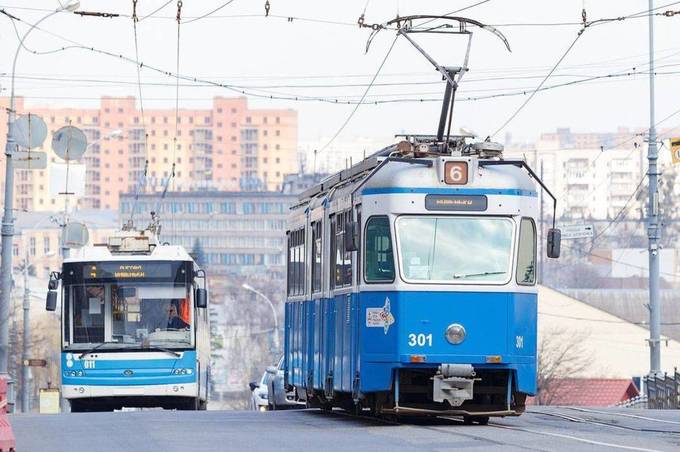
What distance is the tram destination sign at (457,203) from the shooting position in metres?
19.8

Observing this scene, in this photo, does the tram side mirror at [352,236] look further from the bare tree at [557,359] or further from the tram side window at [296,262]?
the bare tree at [557,359]

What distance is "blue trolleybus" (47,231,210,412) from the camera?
30.3m

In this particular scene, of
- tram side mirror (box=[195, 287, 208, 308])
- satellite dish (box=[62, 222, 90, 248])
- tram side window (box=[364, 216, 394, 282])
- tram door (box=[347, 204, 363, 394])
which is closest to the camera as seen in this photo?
tram side window (box=[364, 216, 394, 282])

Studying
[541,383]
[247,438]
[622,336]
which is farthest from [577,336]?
[247,438]

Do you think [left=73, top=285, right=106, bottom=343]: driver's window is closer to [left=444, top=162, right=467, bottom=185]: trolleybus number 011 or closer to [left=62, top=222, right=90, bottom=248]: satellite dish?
[left=444, top=162, right=467, bottom=185]: trolleybus number 011

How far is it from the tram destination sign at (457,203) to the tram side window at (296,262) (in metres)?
5.10

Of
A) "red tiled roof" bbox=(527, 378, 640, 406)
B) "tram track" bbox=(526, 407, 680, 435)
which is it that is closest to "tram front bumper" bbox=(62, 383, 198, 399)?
"tram track" bbox=(526, 407, 680, 435)

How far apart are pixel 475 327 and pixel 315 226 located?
4.45 metres

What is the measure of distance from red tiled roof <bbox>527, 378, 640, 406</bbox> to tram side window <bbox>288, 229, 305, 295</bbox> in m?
54.4

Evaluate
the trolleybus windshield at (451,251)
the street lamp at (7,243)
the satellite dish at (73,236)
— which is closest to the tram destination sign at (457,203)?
the trolleybus windshield at (451,251)

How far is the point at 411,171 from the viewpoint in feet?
65.4

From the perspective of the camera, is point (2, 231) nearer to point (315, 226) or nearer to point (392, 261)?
point (315, 226)

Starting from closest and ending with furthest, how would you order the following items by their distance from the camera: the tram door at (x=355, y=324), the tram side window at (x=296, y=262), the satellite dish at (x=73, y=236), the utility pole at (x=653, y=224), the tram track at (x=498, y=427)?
the tram track at (x=498, y=427), the tram door at (x=355, y=324), the tram side window at (x=296, y=262), the utility pole at (x=653, y=224), the satellite dish at (x=73, y=236)

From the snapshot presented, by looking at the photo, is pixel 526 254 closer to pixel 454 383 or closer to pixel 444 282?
pixel 444 282
